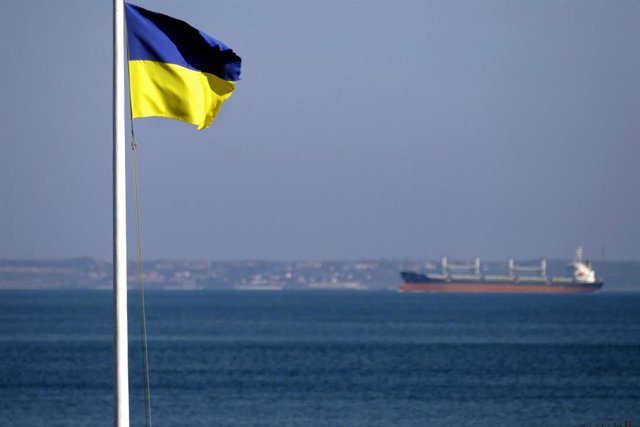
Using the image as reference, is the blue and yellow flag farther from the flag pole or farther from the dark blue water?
the dark blue water

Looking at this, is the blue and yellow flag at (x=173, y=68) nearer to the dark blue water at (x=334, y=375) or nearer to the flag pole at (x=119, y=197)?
the flag pole at (x=119, y=197)

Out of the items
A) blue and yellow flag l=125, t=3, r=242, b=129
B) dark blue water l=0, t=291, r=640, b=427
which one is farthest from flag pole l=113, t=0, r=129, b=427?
dark blue water l=0, t=291, r=640, b=427

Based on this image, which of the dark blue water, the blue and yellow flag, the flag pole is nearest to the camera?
the flag pole

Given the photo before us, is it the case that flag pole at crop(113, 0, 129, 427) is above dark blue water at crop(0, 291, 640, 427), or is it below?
above

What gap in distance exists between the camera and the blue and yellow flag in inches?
474

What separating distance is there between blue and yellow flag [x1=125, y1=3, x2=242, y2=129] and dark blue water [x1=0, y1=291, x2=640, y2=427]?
28199 mm

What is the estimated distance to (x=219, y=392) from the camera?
5141 centimetres

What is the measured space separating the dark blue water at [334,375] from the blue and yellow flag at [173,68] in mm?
28199

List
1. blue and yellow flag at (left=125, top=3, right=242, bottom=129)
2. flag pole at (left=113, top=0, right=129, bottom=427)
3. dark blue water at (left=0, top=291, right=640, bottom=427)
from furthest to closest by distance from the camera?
dark blue water at (left=0, top=291, right=640, bottom=427) < blue and yellow flag at (left=125, top=3, right=242, bottom=129) < flag pole at (left=113, top=0, right=129, bottom=427)

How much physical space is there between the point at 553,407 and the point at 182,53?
3642 cm

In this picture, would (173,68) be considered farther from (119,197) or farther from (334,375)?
(334,375)

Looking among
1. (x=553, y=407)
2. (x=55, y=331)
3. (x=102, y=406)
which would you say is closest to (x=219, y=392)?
(x=102, y=406)

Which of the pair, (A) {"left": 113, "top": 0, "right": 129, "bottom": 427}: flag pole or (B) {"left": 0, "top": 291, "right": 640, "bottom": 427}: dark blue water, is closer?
(A) {"left": 113, "top": 0, "right": 129, "bottom": 427}: flag pole

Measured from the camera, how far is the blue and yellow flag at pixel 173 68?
12.0m
